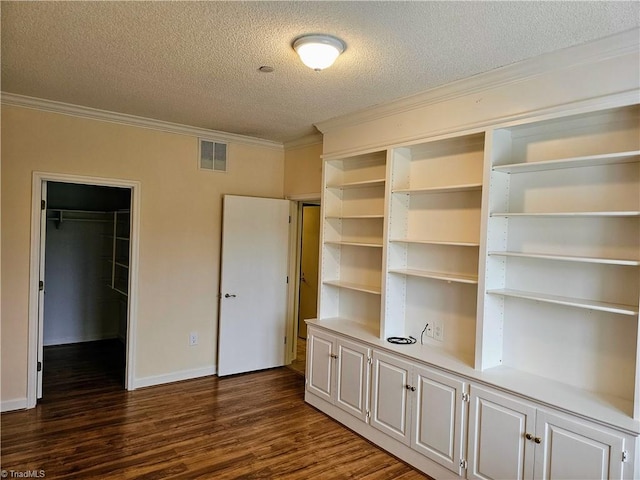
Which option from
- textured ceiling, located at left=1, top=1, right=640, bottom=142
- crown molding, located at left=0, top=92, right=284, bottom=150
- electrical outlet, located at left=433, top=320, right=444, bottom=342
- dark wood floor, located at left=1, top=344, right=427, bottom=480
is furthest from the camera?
crown molding, located at left=0, top=92, right=284, bottom=150

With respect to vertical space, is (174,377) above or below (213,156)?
below

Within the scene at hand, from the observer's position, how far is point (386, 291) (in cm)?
343

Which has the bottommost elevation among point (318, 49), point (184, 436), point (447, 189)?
point (184, 436)

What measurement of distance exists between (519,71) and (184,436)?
3.52 metres

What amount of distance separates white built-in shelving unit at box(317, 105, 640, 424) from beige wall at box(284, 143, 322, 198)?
944mm

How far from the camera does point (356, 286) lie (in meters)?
3.86

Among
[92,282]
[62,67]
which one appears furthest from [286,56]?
[92,282]

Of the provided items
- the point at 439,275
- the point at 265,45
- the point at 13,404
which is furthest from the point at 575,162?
the point at 13,404

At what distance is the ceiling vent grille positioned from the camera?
4.57 metres

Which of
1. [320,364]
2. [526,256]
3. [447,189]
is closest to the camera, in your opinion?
[526,256]

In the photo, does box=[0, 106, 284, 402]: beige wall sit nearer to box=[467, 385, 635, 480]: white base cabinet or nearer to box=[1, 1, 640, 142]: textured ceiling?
box=[1, 1, 640, 142]: textured ceiling

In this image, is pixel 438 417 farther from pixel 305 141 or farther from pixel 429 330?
pixel 305 141

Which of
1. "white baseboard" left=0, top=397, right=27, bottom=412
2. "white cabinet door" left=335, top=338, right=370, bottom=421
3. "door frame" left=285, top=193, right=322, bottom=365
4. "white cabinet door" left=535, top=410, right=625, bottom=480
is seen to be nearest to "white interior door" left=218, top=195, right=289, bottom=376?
"door frame" left=285, top=193, right=322, bottom=365

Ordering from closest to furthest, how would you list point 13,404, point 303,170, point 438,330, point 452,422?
point 452,422 → point 438,330 → point 13,404 → point 303,170
